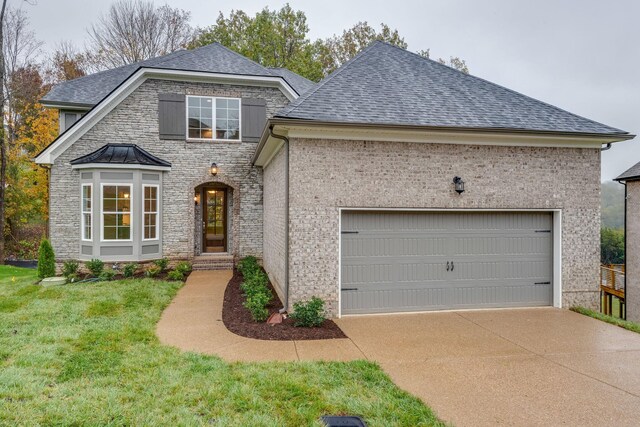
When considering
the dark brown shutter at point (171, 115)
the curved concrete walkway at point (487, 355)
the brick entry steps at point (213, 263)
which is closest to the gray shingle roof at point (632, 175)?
the curved concrete walkway at point (487, 355)

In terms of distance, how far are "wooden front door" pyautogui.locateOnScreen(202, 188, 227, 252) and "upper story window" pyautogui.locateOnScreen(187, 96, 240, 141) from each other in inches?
76.9

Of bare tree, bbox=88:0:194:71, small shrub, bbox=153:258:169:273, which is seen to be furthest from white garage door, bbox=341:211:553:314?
bare tree, bbox=88:0:194:71

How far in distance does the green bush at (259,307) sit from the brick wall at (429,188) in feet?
1.84

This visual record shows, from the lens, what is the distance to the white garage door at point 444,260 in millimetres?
6793

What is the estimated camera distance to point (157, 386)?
3.82 metres

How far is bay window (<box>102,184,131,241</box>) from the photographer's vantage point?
10.7m

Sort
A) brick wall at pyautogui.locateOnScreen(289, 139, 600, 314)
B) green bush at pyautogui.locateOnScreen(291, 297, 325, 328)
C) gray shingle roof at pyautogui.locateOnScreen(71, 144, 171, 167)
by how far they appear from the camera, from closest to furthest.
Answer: green bush at pyautogui.locateOnScreen(291, 297, 325, 328) < brick wall at pyautogui.locateOnScreen(289, 139, 600, 314) < gray shingle roof at pyautogui.locateOnScreen(71, 144, 171, 167)

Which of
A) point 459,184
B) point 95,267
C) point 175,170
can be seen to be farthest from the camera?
point 175,170

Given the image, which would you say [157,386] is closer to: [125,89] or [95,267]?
[95,267]

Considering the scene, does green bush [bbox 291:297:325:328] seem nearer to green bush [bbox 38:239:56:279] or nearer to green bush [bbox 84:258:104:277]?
green bush [bbox 84:258:104:277]

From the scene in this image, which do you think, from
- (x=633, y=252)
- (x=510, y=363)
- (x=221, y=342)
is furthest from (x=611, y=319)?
(x=633, y=252)

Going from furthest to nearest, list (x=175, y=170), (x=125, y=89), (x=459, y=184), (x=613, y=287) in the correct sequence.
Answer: (x=613, y=287) → (x=175, y=170) → (x=125, y=89) → (x=459, y=184)

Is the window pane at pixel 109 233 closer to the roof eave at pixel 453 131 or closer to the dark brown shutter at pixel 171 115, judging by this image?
the dark brown shutter at pixel 171 115

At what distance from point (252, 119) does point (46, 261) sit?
7.36 m
